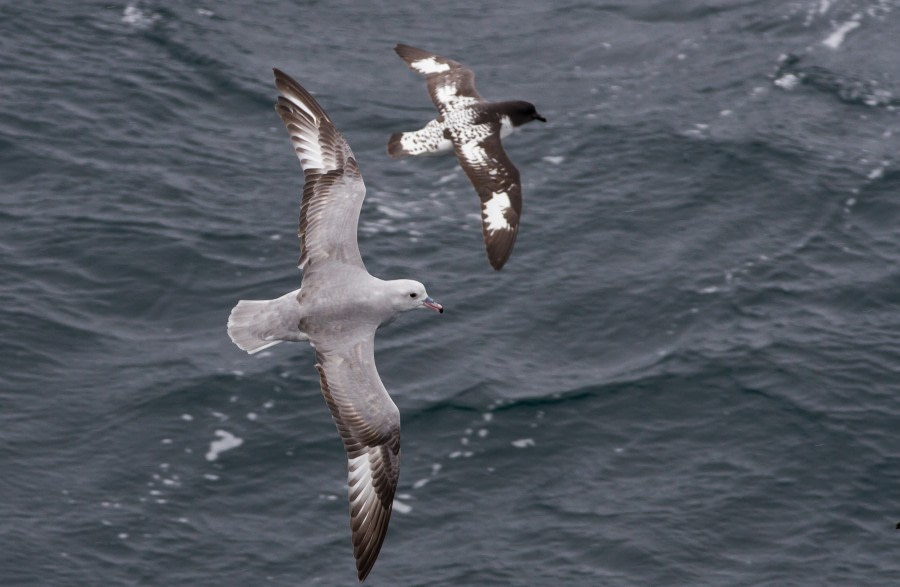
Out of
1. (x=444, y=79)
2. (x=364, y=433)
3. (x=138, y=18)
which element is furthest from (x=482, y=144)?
(x=138, y=18)

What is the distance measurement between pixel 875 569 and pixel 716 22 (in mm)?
13338

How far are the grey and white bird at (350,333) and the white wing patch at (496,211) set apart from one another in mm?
3220

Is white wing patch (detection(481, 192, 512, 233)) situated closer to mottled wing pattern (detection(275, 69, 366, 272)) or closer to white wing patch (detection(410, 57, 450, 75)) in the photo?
mottled wing pattern (detection(275, 69, 366, 272))

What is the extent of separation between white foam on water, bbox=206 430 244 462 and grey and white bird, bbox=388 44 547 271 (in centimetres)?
367

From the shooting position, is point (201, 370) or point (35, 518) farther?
point (201, 370)

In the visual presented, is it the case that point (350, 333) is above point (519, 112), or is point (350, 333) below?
below

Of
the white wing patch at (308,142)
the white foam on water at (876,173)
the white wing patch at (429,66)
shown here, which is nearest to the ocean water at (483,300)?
the white foam on water at (876,173)

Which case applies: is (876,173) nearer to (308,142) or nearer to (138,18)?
(308,142)

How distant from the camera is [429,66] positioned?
A: 22.4 meters

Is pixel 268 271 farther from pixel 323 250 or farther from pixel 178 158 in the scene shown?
pixel 323 250

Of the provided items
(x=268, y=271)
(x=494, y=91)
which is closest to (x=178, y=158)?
(x=268, y=271)

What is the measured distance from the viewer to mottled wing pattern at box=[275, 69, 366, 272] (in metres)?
15.7

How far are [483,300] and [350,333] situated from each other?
21.1 ft

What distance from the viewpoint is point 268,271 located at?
70.4 feet
